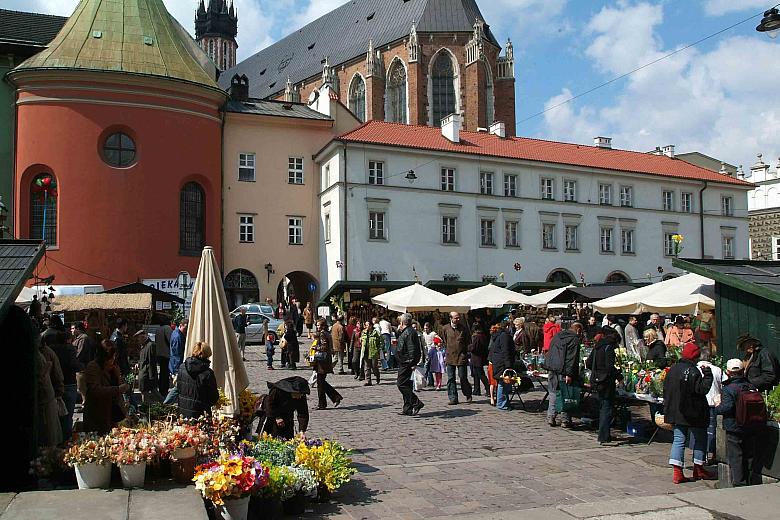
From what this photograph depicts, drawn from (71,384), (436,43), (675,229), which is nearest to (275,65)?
(436,43)

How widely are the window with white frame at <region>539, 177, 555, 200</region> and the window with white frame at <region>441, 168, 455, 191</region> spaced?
5849 mm

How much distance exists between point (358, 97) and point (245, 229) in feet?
91.3

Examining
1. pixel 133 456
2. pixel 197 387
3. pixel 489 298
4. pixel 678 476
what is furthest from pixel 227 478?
pixel 489 298

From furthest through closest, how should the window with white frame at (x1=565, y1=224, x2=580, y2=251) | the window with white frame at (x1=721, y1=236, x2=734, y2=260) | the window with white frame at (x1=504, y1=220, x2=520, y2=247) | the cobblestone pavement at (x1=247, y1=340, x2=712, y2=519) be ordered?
the window with white frame at (x1=721, y1=236, x2=734, y2=260) < the window with white frame at (x1=565, y1=224, x2=580, y2=251) < the window with white frame at (x1=504, y1=220, x2=520, y2=247) < the cobblestone pavement at (x1=247, y1=340, x2=712, y2=519)

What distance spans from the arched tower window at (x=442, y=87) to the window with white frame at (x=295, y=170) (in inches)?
740

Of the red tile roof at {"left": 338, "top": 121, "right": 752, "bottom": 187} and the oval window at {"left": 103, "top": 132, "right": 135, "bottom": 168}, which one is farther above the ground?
the red tile roof at {"left": 338, "top": 121, "right": 752, "bottom": 187}

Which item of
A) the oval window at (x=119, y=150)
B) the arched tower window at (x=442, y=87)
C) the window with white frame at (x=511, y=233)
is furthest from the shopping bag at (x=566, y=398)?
the arched tower window at (x=442, y=87)

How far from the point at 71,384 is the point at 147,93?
2693cm

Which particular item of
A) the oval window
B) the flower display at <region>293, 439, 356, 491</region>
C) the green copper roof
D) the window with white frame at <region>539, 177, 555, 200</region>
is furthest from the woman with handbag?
the window with white frame at <region>539, 177, 555, 200</region>

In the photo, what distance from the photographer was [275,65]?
7806 cm

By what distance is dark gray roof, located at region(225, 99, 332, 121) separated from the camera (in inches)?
1588

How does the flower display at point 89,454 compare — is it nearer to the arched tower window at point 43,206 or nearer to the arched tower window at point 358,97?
the arched tower window at point 43,206

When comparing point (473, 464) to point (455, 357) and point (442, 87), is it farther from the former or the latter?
point (442, 87)

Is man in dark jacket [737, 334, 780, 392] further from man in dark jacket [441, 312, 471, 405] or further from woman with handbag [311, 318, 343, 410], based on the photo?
woman with handbag [311, 318, 343, 410]
